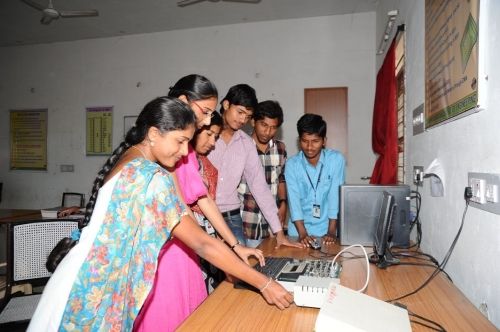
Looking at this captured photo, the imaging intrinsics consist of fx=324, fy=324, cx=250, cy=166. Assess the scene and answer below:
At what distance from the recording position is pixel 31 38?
16.2ft

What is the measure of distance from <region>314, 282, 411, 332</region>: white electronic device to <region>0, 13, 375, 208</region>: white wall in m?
3.42

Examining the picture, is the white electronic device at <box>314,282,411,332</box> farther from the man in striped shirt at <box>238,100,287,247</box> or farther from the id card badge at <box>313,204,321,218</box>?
the man in striped shirt at <box>238,100,287,247</box>

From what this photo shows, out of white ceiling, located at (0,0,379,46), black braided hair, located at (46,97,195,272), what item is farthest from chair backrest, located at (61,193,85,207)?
black braided hair, located at (46,97,195,272)

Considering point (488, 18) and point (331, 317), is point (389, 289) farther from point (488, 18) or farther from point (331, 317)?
point (488, 18)

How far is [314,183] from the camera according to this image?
6.62 ft

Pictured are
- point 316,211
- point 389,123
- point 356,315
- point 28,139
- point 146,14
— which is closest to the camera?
point 356,315

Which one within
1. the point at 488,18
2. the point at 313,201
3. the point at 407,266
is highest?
the point at 488,18

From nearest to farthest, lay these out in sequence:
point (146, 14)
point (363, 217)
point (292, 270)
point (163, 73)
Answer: point (292, 270)
point (363, 217)
point (146, 14)
point (163, 73)

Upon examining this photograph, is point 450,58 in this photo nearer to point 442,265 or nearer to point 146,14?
point 442,265

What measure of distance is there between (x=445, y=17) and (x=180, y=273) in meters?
1.39

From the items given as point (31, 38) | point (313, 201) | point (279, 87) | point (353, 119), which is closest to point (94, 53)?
point (31, 38)

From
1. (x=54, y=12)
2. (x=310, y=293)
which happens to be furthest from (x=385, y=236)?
(x=54, y=12)

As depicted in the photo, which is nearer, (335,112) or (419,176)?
(419,176)

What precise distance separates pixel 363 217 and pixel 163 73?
3906 millimetres
